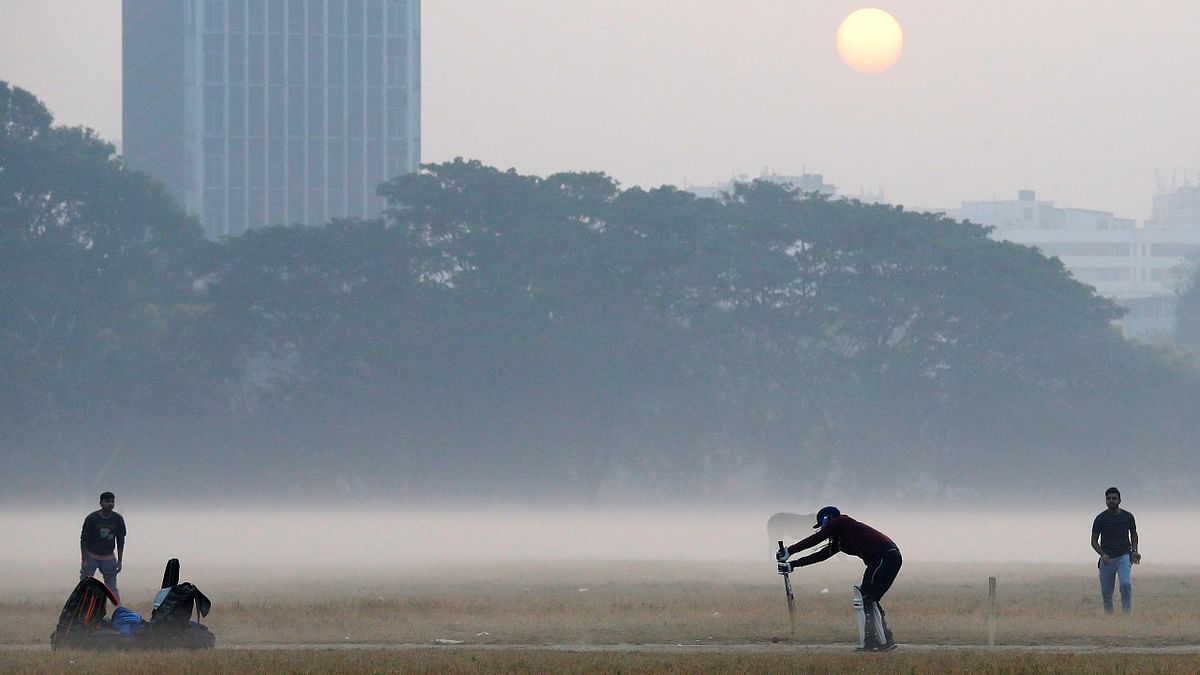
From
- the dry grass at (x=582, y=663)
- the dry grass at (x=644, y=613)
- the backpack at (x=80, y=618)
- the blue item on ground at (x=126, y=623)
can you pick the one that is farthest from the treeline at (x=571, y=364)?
the dry grass at (x=582, y=663)

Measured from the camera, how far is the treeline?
10912 centimetres

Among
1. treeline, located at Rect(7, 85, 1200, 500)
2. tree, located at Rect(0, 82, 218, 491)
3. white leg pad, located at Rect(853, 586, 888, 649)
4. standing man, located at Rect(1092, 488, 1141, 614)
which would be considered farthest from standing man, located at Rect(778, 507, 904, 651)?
tree, located at Rect(0, 82, 218, 491)

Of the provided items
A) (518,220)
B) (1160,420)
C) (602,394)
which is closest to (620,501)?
(602,394)

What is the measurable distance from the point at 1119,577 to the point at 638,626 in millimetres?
7037

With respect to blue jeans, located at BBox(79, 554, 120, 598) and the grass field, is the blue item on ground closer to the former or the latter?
the grass field

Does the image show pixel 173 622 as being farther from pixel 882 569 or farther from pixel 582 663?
pixel 882 569

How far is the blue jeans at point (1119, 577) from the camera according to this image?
31359mm

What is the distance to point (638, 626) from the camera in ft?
100

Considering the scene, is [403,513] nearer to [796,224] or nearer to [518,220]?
[518,220]

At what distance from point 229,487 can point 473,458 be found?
12648mm

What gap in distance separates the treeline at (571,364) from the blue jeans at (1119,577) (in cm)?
7577

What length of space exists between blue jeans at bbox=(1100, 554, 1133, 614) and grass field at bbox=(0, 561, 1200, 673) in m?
0.33

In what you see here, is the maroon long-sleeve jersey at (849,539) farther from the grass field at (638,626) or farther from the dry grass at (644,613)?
the dry grass at (644,613)

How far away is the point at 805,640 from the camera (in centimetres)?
2792
